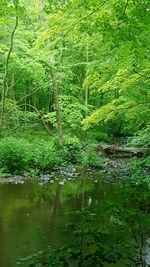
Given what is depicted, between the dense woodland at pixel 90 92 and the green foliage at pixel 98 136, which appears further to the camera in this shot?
the green foliage at pixel 98 136

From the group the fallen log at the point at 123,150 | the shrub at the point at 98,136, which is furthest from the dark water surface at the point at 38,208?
the shrub at the point at 98,136

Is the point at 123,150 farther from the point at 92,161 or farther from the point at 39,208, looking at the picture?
the point at 39,208

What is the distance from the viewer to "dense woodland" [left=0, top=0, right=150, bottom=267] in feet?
14.4

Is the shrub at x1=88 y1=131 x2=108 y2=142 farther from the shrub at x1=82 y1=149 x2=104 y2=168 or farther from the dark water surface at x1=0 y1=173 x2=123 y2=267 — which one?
the dark water surface at x1=0 y1=173 x2=123 y2=267

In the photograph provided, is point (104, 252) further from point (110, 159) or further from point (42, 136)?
point (42, 136)

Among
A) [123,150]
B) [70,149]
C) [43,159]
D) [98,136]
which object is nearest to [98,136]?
[98,136]

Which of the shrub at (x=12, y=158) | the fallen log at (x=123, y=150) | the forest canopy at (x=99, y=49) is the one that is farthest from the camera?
the fallen log at (x=123, y=150)

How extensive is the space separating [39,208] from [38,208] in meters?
0.03

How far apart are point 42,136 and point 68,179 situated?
28.0 feet

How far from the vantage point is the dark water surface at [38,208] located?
21.2 feet

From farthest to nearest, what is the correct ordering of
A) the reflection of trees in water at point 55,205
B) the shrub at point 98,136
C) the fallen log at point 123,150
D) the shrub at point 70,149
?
the shrub at point 98,136 → the fallen log at point 123,150 → the shrub at point 70,149 → the reflection of trees in water at point 55,205

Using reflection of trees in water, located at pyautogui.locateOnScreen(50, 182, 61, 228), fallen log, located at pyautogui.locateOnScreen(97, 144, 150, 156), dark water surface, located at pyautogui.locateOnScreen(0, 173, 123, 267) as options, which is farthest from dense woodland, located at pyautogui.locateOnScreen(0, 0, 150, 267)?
reflection of trees in water, located at pyautogui.locateOnScreen(50, 182, 61, 228)

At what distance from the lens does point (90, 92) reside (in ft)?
48.5

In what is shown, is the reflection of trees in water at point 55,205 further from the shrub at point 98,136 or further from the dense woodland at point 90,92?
the shrub at point 98,136
